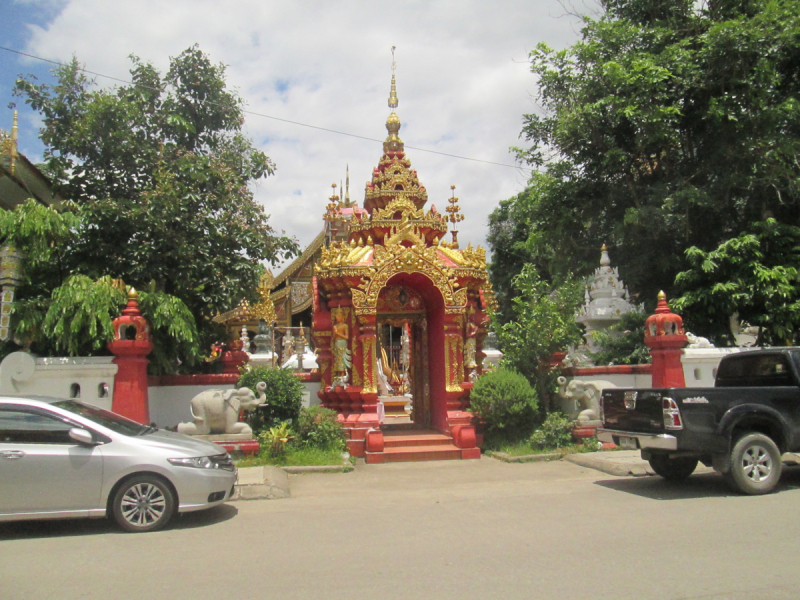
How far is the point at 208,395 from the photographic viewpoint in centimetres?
1016

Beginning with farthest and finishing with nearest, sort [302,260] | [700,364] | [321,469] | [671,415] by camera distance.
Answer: [302,260] < [700,364] < [321,469] < [671,415]

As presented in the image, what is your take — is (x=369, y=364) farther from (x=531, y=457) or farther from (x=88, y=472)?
(x=88, y=472)

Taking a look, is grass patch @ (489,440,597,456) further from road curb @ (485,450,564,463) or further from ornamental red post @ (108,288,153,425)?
ornamental red post @ (108,288,153,425)

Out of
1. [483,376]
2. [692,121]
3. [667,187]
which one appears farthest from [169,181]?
[692,121]

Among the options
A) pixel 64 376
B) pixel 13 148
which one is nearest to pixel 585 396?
pixel 64 376

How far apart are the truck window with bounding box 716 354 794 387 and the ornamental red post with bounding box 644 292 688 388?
1.63m

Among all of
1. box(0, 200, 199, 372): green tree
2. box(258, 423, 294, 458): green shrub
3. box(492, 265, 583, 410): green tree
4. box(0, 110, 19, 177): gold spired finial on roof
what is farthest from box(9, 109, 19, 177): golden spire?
box(492, 265, 583, 410): green tree

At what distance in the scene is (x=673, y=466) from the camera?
8.45 meters

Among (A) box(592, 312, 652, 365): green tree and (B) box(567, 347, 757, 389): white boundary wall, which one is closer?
(B) box(567, 347, 757, 389): white boundary wall

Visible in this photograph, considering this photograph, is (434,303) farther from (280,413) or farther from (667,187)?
(667,187)

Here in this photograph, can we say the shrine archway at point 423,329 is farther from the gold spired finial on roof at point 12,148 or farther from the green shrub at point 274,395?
the gold spired finial on roof at point 12,148

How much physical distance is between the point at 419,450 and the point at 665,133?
8.48 metres

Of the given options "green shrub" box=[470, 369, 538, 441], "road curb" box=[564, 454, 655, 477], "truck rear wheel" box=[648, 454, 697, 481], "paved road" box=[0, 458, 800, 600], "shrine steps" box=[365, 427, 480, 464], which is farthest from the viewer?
"green shrub" box=[470, 369, 538, 441]

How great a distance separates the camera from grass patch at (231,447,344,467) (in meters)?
10.2
